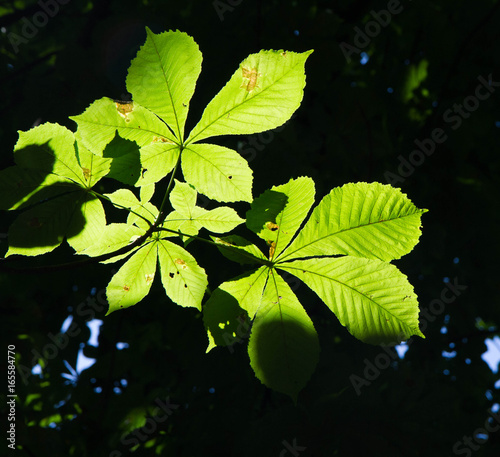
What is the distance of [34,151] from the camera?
0.78m

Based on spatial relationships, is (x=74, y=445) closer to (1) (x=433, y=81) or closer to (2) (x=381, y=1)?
(1) (x=433, y=81)

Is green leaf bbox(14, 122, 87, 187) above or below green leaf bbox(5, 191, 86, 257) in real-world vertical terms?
above

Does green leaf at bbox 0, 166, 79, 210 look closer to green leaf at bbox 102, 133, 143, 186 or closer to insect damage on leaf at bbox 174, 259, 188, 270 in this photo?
green leaf at bbox 102, 133, 143, 186

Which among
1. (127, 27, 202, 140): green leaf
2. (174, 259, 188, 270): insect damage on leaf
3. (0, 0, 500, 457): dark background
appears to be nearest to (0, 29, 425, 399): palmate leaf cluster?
(127, 27, 202, 140): green leaf

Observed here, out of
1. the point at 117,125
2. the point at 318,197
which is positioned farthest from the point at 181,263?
the point at 318,197

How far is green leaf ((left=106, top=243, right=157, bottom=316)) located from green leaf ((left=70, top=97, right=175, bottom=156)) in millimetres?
299

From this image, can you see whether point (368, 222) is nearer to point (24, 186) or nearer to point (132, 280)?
point (132, 280)

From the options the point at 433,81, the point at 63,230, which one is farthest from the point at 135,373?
the point at 433,81

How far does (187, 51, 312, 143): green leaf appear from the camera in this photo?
0.67 m

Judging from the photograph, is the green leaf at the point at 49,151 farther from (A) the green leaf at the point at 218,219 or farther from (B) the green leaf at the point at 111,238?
(A) the green leaf at the point at 218,219

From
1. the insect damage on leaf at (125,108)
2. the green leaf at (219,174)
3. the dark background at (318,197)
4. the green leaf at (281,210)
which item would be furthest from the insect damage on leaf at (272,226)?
the dark background at (318,197)

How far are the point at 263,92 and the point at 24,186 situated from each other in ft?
1.66

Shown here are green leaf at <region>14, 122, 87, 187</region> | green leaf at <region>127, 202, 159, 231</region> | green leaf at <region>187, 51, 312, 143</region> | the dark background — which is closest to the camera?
green leaf at <region>187, 51, 312, 143</region>

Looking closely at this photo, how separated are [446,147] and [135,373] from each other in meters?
2.45
